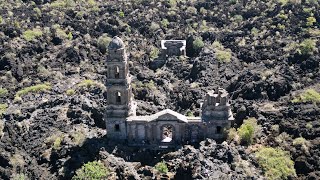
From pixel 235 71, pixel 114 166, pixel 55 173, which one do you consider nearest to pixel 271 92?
pixel 235 71

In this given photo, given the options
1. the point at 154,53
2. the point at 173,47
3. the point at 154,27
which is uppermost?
the point at 154,27

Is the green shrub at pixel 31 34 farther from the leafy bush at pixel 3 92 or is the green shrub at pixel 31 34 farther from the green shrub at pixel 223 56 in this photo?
the green shrub at pixel 223 56

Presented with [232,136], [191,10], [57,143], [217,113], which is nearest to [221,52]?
[191,10]

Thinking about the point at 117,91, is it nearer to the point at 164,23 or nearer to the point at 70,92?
the point at 70,92

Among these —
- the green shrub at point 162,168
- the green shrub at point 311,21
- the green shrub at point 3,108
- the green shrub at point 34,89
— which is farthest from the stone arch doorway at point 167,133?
the green shrub at point 311,21

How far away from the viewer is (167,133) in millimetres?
57844

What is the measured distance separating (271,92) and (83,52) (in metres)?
35.6

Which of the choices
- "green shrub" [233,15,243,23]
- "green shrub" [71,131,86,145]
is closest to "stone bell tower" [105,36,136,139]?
"green shrub" [71,131,86,145]

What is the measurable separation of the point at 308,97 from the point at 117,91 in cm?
2581

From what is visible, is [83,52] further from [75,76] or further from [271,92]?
[271,92]

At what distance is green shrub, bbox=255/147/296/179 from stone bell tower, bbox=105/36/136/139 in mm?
15513

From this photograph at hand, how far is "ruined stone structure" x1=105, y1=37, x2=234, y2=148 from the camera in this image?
52472 mm

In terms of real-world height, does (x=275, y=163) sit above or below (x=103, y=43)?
below

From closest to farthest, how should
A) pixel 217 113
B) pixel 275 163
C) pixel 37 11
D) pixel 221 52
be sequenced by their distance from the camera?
pixel 275 163
pixel 217 113
pixel 221 52
pixel 37 11
